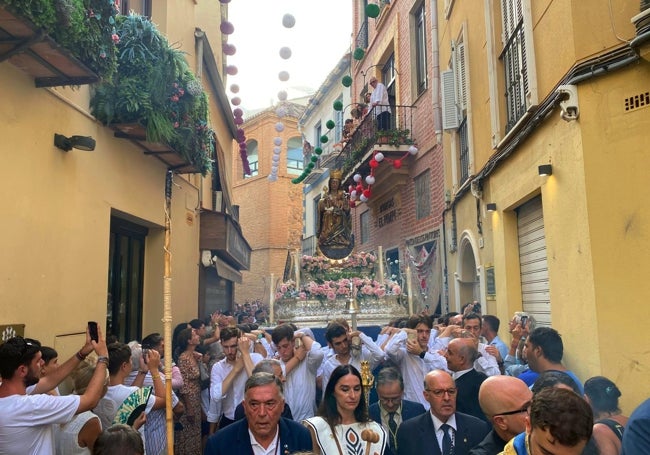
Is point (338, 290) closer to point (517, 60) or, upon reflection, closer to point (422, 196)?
point (422, 196)

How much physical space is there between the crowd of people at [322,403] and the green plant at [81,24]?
243cm

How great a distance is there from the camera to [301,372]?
17.0 feet

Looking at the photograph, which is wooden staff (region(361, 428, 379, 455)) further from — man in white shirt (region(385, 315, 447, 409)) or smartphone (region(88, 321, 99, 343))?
man in white shirt (region(385, 315, 447, 409))

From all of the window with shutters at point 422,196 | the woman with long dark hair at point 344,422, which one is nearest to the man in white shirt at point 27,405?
the woman with long dark hair at point 344,422

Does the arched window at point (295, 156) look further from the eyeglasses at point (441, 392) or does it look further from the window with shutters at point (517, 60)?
the eyeglasses at point (441, 392)

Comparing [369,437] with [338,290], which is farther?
[338,290]

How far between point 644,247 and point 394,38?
13036mm

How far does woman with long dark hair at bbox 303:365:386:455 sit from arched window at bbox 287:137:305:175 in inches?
1015

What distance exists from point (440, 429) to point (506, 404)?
836 mm

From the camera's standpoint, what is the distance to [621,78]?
17.1ft

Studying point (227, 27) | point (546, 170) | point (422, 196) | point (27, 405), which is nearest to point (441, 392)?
point (27, 405)

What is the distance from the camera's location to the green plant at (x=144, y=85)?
6.56m

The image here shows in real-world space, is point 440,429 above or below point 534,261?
below

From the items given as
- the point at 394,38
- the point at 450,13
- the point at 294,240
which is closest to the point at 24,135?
the point at 450,13
